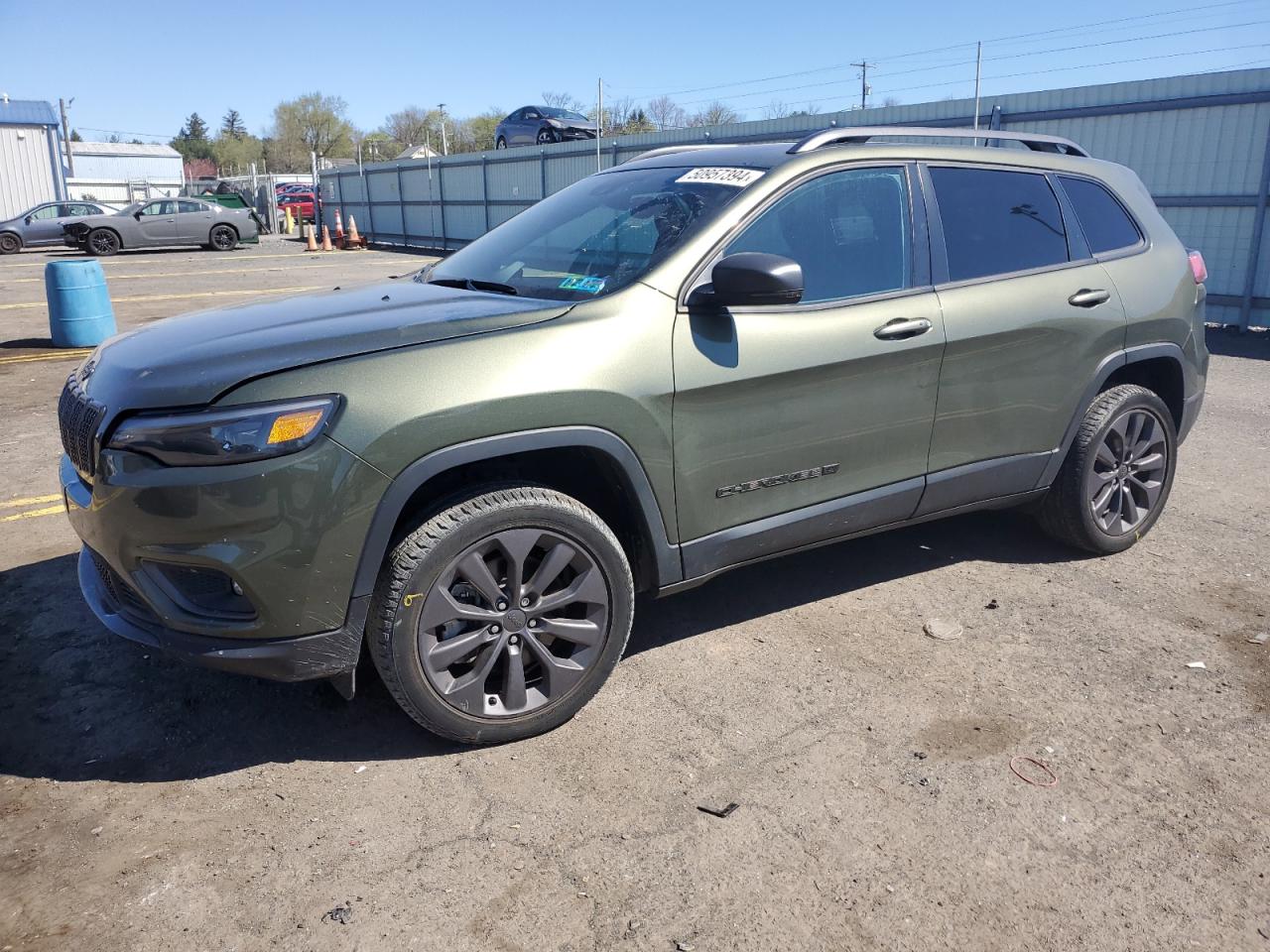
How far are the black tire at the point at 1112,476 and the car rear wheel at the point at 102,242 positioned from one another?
27289mm

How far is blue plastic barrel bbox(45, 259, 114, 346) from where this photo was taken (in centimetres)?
1045

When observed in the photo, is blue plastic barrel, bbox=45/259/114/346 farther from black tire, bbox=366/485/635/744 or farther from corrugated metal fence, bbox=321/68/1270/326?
corrugated metal fence, bbox=321/68/1270/326

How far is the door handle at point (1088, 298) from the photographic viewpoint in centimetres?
416

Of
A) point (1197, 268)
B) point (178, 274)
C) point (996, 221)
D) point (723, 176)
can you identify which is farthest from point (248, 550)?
point (178, 274)

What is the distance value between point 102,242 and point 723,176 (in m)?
27.1

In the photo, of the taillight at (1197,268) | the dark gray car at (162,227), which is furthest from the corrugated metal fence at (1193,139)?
the dark gray car at (162,227)

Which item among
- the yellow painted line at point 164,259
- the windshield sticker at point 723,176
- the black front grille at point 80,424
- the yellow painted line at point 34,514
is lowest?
the yellow painted line at point 34,514

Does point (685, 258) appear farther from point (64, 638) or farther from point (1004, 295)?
point (64, 638)

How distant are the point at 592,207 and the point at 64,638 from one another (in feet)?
8.72

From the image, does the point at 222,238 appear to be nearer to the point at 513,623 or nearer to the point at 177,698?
the point at 177,698

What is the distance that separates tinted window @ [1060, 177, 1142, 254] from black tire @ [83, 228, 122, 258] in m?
27.1

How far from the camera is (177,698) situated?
340cm

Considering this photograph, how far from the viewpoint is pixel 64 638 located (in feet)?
12.6

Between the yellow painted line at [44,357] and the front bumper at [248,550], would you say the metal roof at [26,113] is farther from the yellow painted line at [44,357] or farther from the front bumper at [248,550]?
the front bumper at [248,550]
